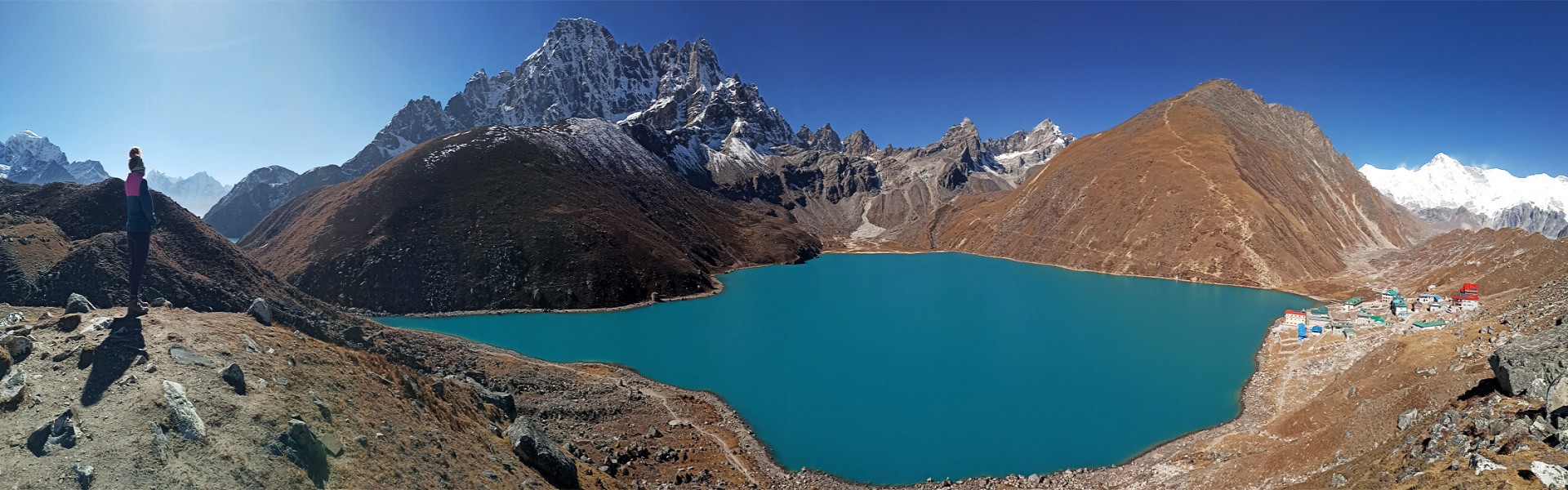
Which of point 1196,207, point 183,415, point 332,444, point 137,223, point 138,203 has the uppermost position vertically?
point 1196,207

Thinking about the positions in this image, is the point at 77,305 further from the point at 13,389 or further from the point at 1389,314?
the point at 1389,314

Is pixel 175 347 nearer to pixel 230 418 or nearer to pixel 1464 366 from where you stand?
pixel 230 418

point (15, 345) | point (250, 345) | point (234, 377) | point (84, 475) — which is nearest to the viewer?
point (84, 475)

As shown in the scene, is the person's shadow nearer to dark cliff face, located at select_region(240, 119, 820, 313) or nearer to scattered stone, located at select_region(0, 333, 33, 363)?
scattered stone, located at select_region(0, 333, 33, 363)

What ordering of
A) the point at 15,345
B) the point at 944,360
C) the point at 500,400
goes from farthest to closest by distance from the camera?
the point at 944,360
the point at 500,400
the point at 15,345

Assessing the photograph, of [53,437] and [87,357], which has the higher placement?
[87,357]

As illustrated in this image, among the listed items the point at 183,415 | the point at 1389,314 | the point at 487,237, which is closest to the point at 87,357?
the point at 183,415

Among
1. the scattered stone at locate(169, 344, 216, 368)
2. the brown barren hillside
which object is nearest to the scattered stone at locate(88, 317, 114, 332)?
the scattered stone at locate(169, 344, 216, 368)
